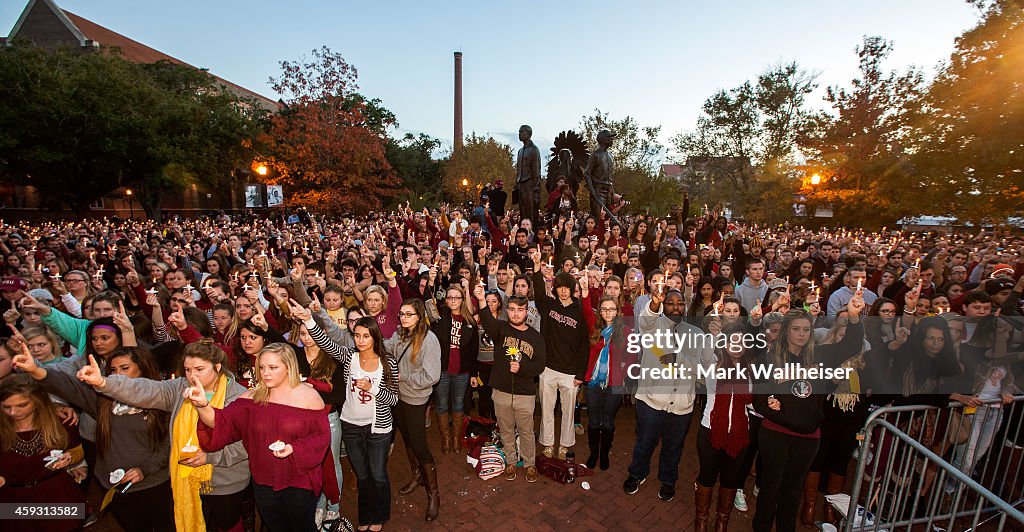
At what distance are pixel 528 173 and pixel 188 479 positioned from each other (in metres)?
11.5

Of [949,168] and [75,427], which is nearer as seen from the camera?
[75,427]

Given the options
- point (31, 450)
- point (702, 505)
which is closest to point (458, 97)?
point (702, 505)

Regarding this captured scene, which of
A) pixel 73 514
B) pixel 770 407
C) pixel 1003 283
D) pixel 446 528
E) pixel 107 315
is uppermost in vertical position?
pixel 1003 283

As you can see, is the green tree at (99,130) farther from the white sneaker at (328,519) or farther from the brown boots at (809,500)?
the brown boots at (809,500)

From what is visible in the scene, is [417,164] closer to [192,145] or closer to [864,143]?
[192,145]

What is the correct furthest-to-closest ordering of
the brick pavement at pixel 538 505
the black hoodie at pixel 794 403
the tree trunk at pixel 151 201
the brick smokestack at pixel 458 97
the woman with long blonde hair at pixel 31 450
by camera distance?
the brick smokestack at pixel 458 97, the tree trunk at pixel 151 201, the brick pavement at pixel 538 505, the black hoodie at pixel 794 403, the woman with long blonde hair at pixel 31 450

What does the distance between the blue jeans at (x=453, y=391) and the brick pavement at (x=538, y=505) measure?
2.09 ft

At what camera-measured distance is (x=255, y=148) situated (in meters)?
30.6

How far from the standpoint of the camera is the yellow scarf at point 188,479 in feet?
10.3

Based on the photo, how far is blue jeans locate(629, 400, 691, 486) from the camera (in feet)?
14.7

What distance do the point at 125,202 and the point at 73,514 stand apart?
4005cm

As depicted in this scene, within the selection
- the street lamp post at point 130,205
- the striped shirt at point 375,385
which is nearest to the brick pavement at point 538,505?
the striped shirt at point 375,385

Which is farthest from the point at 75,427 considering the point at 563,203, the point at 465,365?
the point at 563,203

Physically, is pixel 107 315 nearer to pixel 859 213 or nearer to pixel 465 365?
pixel 465 365
